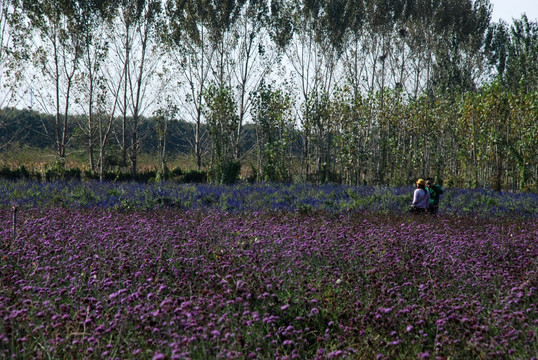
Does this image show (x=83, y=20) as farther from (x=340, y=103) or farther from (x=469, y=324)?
(x=469, y=324)

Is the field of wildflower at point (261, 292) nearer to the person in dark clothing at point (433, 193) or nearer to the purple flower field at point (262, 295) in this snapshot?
the purple flower field at point (262, 295)

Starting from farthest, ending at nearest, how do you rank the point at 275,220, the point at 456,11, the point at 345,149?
1. the point at 456,11
2. the point at 345,149
3. the point at 275,220

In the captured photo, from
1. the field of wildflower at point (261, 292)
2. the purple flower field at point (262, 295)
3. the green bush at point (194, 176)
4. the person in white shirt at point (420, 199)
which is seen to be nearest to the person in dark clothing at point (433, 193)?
the person in white shirt at point (420, 199)

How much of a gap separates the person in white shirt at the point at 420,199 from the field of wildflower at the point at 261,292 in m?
0.72

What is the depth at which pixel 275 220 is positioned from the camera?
9.46 meters

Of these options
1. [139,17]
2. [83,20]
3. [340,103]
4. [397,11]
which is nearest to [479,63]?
[397,11]

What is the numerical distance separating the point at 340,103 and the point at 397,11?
37.5 ft

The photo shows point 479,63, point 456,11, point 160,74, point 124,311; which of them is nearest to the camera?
point 124,311

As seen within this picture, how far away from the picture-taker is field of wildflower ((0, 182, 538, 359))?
3.17 metres

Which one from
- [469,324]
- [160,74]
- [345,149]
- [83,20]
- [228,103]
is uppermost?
[83,20]

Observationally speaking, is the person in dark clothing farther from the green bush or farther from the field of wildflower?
the green bush

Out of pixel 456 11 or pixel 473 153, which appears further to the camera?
pixel 456 11

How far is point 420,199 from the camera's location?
10719mm

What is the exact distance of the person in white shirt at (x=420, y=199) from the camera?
10.6m
